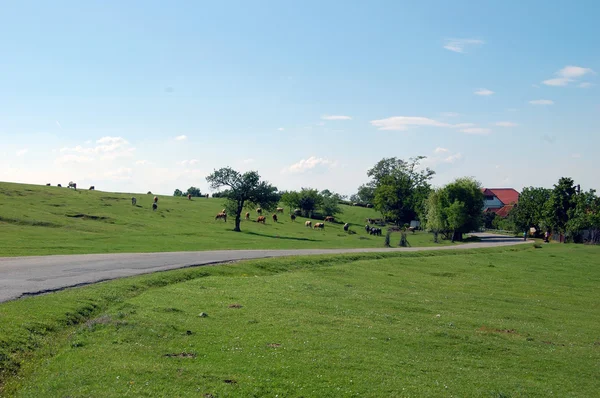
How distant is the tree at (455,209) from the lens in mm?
100469

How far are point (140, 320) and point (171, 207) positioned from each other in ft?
268

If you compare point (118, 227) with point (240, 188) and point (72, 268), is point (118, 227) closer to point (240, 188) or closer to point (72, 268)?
point (240, 188)

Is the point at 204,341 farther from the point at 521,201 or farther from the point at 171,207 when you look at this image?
the point at 521,201

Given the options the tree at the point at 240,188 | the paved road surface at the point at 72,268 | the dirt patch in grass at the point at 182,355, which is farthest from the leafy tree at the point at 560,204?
the dirt patch in grass at the point at 182,355

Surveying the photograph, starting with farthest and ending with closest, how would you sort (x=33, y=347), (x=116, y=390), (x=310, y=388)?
(x=33, y=347) → (x=310, y=388) → (x=116, y=390)

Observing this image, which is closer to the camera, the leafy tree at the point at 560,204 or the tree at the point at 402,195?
the leafy tree at the point at 560,204

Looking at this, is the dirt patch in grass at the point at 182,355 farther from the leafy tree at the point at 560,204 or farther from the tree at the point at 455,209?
the leafy tree at the point at 560,204

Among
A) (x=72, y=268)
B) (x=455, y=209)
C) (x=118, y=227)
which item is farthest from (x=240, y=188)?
(x=72, y=268)

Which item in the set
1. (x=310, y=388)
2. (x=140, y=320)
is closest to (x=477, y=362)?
(x=310, y=388)

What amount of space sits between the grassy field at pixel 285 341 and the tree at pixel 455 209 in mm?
71216

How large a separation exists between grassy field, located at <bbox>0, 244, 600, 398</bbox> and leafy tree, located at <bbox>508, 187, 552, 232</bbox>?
8141 cm

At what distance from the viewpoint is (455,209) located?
328 ft

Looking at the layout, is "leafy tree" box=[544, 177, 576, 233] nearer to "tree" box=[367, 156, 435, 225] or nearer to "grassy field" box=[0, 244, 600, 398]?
"tree" box=[367, 156, 435, 225]

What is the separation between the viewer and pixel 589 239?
90.7 meters
